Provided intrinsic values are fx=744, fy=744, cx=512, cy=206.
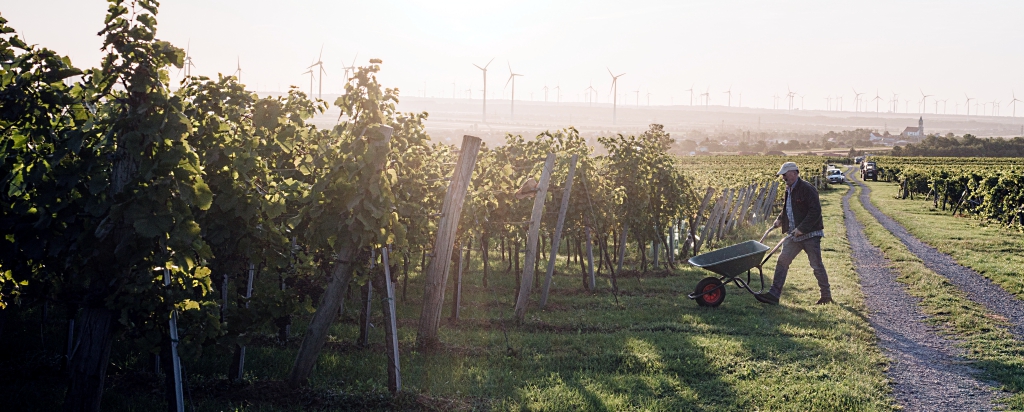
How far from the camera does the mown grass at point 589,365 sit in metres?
5.59

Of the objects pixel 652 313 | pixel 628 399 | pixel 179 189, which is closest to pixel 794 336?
pixel 652 313

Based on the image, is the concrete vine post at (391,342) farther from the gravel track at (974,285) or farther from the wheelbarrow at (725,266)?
the gravel track at (974,285)

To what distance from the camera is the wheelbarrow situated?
9164 millimetres

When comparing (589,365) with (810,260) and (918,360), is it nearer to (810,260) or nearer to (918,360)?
(918,360)

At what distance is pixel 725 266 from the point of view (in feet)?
30.2

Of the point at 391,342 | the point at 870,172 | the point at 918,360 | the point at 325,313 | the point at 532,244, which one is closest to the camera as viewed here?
the point at 325,313

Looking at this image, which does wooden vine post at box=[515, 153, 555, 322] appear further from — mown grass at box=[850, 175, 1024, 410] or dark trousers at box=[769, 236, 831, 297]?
mown grass at box=[850, 175, 1024, 410]

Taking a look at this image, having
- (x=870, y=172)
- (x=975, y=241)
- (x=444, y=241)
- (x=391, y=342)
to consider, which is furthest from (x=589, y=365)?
(x=870, y=172)

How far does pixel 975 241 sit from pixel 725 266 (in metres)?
10.5

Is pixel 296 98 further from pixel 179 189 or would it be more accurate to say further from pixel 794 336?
pixel 794 336

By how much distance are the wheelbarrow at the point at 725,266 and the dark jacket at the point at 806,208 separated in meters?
0.30

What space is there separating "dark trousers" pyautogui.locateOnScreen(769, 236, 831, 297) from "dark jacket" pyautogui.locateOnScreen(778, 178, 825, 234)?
0.20 meters

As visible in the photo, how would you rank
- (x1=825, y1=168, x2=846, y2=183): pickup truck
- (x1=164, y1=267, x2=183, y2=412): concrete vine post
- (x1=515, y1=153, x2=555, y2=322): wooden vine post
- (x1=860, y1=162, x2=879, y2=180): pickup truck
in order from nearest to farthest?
(x1=164, y1=267, x2=183, y2=412): concrete vine post < (x1=515, y1=153, x2=555, y2=322): wooden vine post < (x1=825, y1=168, x2=846, y2=183): pickup truck < (x1=860, y1=162, x2=879, y2=180): pickup truck

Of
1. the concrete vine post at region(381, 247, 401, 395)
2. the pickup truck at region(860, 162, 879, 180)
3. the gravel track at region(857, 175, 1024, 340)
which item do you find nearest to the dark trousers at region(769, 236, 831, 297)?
the gravel track at region(857, 175, 1024, 340)
